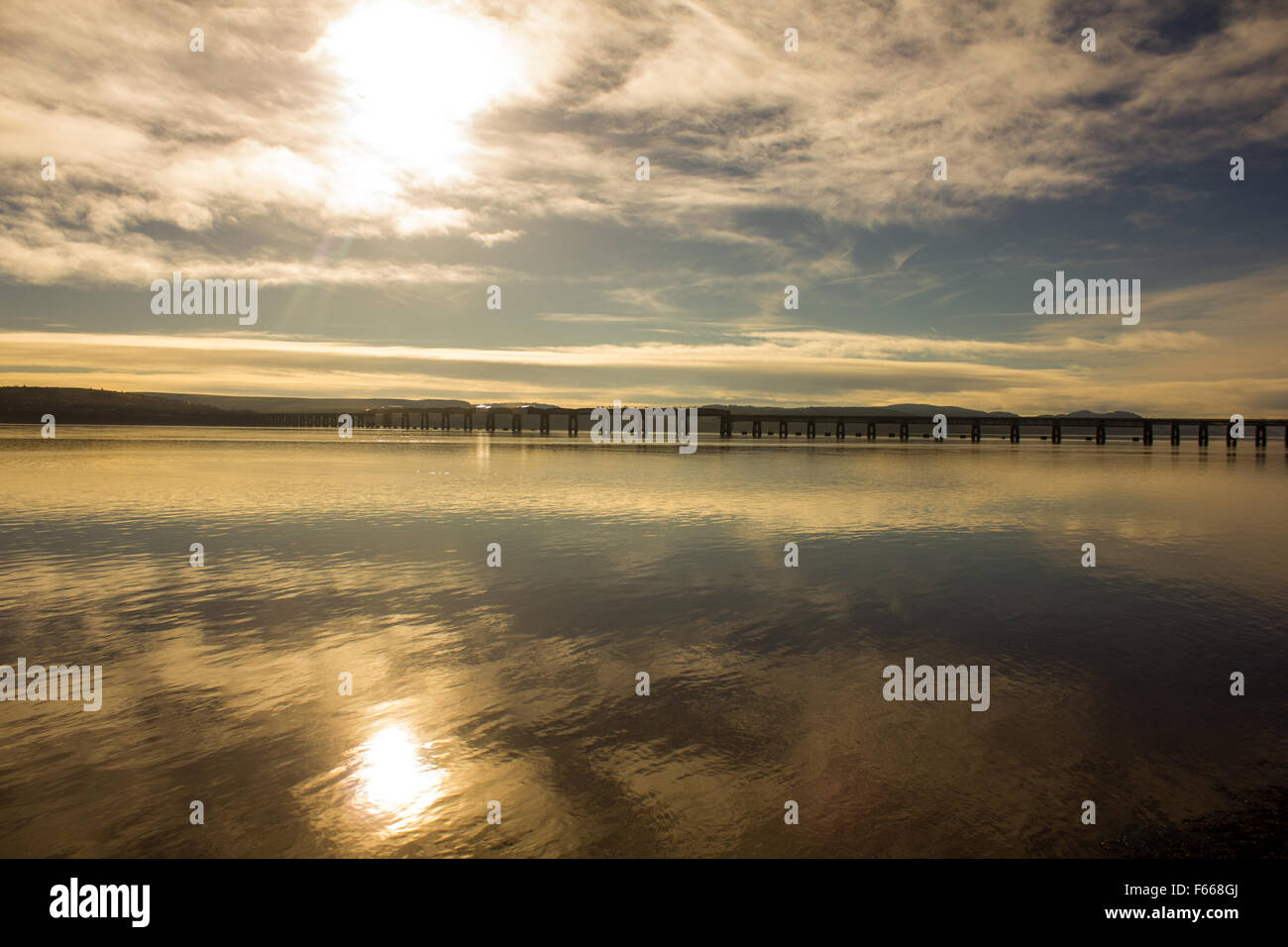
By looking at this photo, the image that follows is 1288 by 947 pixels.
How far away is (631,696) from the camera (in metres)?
8.28

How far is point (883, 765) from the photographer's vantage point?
260 inches

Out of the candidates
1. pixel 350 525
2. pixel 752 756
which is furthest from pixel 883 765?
pixel 350 525

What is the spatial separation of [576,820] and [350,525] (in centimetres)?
1864

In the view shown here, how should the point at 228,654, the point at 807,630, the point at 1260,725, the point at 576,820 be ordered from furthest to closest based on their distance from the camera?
the point at 807,630
the point at 228,654
the point at 1260,725
the point at 576,820

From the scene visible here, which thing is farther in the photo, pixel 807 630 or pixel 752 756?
pixel 807 630

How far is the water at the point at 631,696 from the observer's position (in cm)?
555

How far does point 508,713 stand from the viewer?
772cm

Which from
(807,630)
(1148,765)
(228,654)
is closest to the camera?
(1148,765)

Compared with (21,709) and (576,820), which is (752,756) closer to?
(576,820)

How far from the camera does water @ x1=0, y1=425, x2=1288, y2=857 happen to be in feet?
18.2

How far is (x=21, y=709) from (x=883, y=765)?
9.08m
